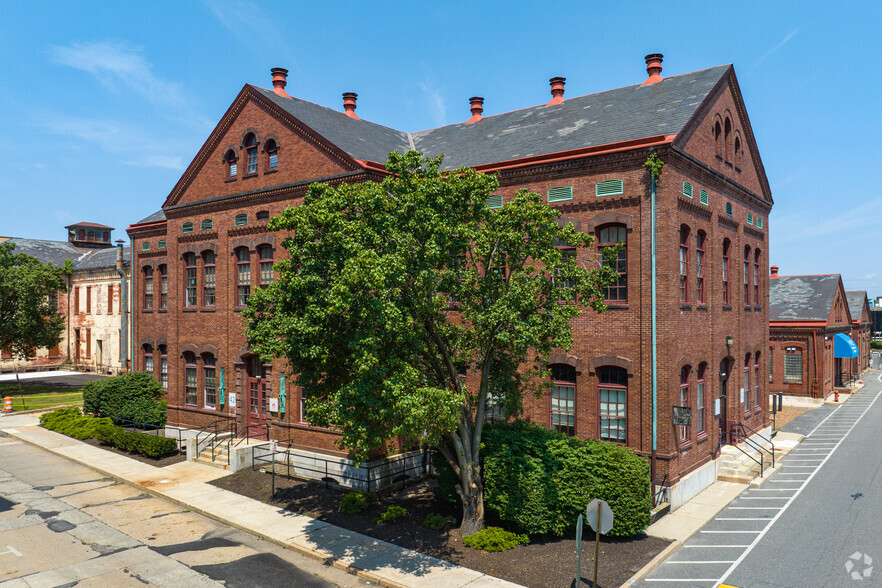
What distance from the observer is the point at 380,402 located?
12578mm

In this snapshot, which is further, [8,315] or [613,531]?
[8,315]

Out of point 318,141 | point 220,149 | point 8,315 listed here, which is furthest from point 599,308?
point 8,315

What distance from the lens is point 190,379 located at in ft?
89.2

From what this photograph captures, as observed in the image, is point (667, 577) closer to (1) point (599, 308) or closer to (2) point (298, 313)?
(1) point (599, 308)

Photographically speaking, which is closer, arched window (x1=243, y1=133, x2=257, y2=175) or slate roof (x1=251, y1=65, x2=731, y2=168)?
slate roof (x1=251, y1=65, x2=731, y2=168)

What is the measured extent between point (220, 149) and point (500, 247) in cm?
1652

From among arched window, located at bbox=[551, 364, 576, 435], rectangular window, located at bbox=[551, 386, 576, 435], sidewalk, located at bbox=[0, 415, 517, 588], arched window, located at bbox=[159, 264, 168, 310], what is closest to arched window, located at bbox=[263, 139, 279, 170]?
arched window, located at bbox=[159, 264, 168, 310]

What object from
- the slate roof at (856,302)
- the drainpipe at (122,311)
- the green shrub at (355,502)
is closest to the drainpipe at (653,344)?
the green shrub at (355,502)

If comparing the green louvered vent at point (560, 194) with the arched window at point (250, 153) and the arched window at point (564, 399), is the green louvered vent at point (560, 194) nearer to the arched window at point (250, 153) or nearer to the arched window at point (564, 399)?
the arched window at point (564, 399)

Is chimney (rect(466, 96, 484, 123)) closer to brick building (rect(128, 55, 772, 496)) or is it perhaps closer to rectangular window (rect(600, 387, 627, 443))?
brick building (rect(128, 55, 772, 496))

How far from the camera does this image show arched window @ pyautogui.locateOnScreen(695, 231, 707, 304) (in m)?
20.4

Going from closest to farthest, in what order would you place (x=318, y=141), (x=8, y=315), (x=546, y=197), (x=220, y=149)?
1. (x=546, y=197)
2. (x=318, y=141)
3. (x=220, y=149)
4. (x=8, y=315)

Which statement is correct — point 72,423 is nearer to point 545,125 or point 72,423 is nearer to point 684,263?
point 545,125

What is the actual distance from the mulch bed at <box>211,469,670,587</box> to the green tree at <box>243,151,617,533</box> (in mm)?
2930
